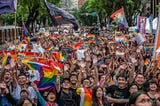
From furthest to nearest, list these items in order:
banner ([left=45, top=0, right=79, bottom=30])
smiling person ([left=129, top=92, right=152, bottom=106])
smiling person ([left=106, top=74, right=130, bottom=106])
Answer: banner ([left=45, top=0, right=79, bottom=30]), smiling person ([left=106, top=74, right=130, bottom=106]), smiling person ([left=129, top=92, right=152, bottom=106])

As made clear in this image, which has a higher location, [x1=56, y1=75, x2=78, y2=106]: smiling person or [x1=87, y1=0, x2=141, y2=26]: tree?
[x1=87, y1=0, x2=141, y2=26]: tree

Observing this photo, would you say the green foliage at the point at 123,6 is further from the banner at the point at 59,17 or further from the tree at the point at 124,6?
the banner at the point at 59,17

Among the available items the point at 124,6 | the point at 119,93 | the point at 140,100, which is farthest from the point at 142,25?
the point at 124,6

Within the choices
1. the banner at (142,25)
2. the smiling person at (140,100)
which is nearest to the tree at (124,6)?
the banner at (142,25)

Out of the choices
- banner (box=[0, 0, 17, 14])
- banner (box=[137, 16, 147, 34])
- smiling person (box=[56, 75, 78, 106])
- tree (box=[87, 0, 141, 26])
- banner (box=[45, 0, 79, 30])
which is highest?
tree (box=[87, 0, 141, 26])

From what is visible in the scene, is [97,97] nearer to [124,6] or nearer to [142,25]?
[142,25]

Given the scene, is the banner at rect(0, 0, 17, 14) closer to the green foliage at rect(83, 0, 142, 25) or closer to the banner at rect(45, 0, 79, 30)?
the banner at rect(45, 0, 79, 30)

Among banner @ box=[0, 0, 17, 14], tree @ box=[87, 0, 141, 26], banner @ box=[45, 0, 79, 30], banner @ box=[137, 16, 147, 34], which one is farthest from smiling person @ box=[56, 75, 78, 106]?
tree @ box=[87, 0, 141, 26]

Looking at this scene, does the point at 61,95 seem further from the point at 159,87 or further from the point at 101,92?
the point at 159,87

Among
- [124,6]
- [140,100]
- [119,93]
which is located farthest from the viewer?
[124,6]

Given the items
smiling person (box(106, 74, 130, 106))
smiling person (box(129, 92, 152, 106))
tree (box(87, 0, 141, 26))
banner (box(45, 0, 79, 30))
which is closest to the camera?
smiling person (box(129, 92, 152, 106))

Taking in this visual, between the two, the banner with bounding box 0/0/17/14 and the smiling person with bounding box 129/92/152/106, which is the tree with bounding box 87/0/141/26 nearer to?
the banner with bounding box 0/0/17/14

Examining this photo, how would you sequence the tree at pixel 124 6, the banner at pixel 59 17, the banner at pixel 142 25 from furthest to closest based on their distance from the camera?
the tree at pixel 124 6 < the banner at pixel 142 25 < the banner at pixel 59 17

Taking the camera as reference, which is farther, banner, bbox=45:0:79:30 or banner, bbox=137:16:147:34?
banner, bbox=137:16:147:34
